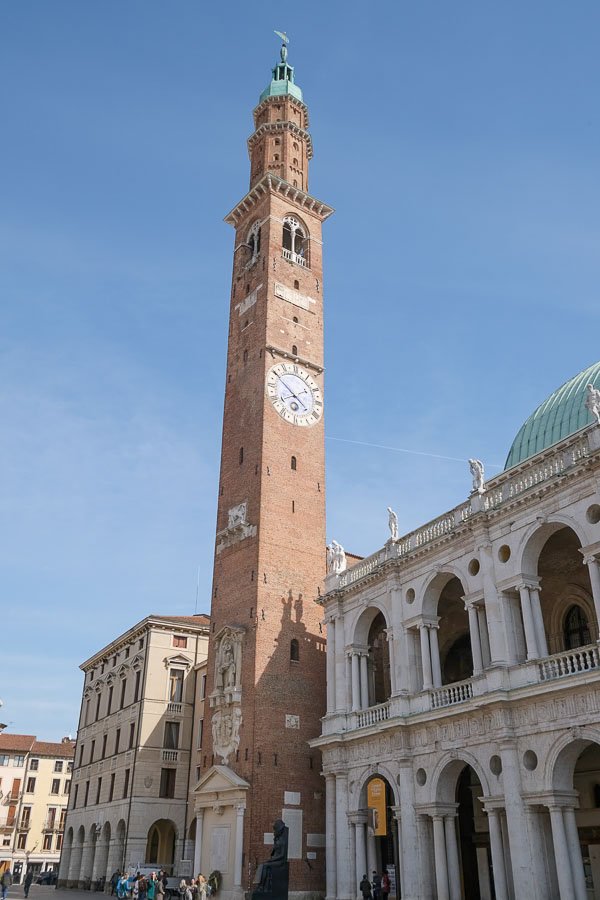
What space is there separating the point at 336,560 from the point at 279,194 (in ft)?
71.2

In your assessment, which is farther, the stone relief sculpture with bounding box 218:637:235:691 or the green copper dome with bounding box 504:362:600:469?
the stone relief sculpture with bounding box 218:637:235:691

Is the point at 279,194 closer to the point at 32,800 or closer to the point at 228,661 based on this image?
the point at 228,661

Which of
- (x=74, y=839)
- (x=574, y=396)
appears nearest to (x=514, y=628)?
(x=574, y=396)

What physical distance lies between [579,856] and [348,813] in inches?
409

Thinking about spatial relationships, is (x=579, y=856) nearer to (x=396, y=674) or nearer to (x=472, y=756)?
(x=472, y=756)

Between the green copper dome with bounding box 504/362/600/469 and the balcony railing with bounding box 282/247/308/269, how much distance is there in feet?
51.3

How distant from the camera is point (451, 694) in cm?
2625

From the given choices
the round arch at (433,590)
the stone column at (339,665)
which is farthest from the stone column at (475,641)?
the stone column at (339,665)

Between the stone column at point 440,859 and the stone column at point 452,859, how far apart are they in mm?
156

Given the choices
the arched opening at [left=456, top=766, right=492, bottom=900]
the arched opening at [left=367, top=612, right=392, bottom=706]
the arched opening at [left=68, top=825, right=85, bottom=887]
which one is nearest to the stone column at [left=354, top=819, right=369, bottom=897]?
the arched opening at [left=456, top=766, right=492, bottom=900]

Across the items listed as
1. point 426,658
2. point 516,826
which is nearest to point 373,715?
point 426,658

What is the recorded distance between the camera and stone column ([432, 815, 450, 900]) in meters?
24.5

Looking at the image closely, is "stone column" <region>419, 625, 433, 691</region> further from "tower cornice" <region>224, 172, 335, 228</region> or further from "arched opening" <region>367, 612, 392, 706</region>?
"tower cornice" <region>224, 172, 335, 228</region>

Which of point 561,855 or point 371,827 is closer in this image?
point 561,855
